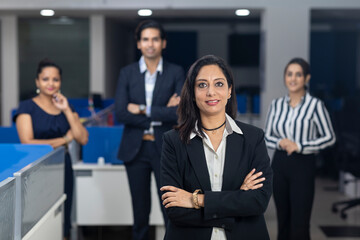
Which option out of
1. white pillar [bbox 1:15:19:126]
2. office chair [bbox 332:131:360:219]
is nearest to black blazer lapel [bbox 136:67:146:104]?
office chair [bbox 332:131:360:219]

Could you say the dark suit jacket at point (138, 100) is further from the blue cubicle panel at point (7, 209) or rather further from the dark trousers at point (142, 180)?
the blue cubicle panel at point (7, 209)

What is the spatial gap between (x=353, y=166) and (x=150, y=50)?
3304 mm

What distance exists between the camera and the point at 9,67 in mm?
9180

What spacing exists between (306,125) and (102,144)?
190 centimetres

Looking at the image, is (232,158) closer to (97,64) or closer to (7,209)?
(7,209)

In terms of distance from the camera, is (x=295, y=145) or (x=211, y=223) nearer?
(x=211, y=223)

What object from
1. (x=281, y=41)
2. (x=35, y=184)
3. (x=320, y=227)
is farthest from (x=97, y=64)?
(x=35, y=184)

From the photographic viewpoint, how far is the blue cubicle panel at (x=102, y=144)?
488cm

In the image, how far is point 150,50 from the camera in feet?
11.6

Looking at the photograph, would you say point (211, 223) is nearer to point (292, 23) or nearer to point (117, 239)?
point (117, 239)

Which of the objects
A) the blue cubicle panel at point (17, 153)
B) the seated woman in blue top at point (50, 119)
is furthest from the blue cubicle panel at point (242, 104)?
the blue cubicle panel at point (17, 153)

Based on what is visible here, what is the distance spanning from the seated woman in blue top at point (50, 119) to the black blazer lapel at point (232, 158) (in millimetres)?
1822

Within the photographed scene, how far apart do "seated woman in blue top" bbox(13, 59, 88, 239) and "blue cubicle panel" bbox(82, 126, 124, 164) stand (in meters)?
0.99

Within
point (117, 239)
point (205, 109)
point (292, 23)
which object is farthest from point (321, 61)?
point (205, 109)
